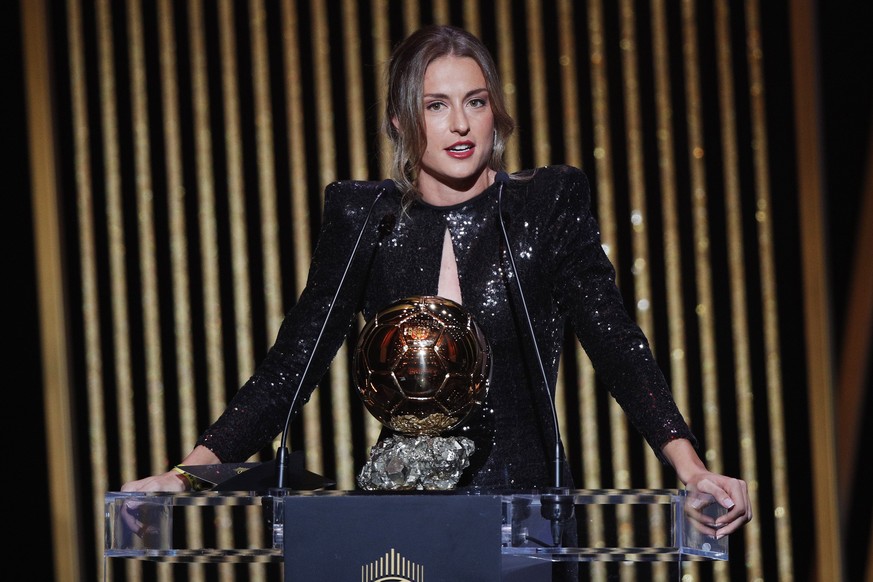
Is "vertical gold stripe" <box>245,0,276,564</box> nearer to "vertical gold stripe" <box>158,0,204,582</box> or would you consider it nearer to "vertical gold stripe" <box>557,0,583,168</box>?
"vertical gold stripe" <box>158,0,204,582</box>

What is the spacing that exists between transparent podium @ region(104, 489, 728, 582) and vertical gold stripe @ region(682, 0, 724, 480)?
1751 mm

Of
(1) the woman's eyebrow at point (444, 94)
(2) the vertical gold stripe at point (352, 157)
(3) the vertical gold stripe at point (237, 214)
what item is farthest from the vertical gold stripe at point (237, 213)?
(1) the woman's eyebrow at point (444, 94)

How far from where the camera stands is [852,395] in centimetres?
267

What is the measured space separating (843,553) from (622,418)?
591 mm

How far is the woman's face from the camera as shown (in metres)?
1.48

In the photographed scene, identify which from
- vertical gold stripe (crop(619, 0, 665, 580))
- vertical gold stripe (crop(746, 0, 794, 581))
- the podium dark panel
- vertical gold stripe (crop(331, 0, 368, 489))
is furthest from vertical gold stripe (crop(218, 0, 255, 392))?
the podium dark panel

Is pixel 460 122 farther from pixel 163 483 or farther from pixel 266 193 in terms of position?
pixel 266 193

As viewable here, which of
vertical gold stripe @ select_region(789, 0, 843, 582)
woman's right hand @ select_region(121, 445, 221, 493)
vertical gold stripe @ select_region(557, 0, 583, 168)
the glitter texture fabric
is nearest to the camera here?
woman's right hand @ select_region(121, 445, 221, 493)

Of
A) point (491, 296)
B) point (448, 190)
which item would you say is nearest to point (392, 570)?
point (491, 296)

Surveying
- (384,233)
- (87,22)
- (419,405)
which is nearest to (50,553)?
(87,22)

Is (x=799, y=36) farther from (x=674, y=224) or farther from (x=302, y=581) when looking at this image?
(x=302, y=581)

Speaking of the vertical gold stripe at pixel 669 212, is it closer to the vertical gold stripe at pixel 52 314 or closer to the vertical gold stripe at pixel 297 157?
the vertical gold stripe at pixel 297 157

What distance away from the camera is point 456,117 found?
1474 millimetres

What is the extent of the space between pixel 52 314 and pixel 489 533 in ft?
6.58
